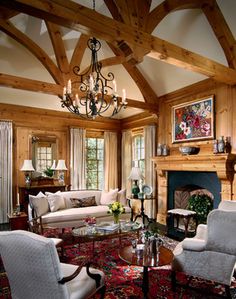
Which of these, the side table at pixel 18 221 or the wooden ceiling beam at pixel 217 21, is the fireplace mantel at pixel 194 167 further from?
the side table at pixel 18 221

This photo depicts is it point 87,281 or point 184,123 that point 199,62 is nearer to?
point 184,123

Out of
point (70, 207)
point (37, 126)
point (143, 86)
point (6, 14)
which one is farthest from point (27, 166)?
point (143, 86)

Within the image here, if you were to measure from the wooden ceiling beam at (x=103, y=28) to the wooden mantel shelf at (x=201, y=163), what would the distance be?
5.01 feet

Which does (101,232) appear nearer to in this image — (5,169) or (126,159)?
(5,169)

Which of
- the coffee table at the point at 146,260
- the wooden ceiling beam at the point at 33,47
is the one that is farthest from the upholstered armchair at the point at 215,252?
the wooden ceiling beam at the point at 33,47

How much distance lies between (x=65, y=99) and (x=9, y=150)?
333cm

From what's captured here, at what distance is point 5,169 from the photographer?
5.89m

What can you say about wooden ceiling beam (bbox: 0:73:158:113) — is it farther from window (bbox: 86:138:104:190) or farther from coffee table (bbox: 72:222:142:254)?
window (bbox: 86:138:104:190)

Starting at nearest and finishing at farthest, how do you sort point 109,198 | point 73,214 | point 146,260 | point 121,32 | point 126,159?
point 146,260, point 121,32, point 73,214, point 109,198, point 126,159

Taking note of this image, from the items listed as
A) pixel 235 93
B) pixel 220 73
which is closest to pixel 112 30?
pixel 220 73

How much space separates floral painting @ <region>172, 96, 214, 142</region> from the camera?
478 cm

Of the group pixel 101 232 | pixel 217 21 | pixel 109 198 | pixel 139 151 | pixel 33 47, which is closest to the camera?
pixel 101 232

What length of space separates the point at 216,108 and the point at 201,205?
6.57 feet

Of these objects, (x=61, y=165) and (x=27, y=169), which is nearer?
(x=27, y=169)
